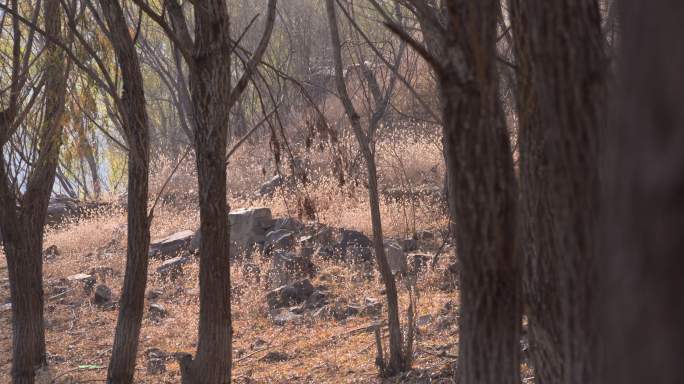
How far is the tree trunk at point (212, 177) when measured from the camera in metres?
4.17

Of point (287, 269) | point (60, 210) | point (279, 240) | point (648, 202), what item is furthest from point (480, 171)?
point (60, 210)

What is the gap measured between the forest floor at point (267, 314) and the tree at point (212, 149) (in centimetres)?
67

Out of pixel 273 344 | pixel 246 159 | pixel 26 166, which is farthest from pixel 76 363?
pixel 246 159

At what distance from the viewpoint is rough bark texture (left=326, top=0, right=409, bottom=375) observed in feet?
18.2

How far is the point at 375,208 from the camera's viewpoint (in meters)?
5.91

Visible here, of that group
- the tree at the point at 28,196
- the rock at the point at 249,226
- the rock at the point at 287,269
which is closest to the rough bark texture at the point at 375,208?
the tree at the point at 28,196

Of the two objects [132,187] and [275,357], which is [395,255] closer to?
[275,357]

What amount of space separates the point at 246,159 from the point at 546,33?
1732 cm

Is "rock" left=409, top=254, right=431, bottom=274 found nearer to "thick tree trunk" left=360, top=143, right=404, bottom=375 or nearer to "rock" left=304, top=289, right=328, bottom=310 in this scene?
"rock" left=304, top=289, right=328, bottom=310

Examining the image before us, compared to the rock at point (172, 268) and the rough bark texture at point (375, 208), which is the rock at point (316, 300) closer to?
→ the rock at point (172, 268)

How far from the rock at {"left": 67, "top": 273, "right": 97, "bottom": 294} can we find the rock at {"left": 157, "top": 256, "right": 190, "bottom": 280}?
898 mm

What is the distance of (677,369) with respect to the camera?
2.41ft

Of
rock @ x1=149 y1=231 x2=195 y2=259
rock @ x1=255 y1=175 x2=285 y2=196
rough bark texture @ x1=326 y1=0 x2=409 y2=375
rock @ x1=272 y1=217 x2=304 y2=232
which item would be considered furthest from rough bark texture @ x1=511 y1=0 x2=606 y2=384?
rock @ x1=255 y1=175 x2=285 y2=196

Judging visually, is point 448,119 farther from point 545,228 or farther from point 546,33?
point 545,228
